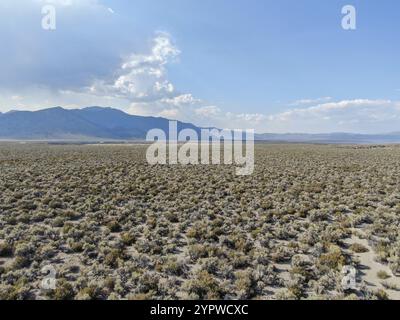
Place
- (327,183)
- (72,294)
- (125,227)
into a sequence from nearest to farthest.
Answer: (72,294) < (125,227) < (327,183)

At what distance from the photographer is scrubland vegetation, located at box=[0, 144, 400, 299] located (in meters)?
7.22

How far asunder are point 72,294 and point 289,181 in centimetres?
1853

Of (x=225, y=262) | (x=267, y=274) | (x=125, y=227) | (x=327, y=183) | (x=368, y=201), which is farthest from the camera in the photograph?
(x=327, y=183)

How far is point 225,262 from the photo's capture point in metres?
8.63

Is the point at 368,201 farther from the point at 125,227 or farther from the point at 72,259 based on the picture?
the point at 72,259

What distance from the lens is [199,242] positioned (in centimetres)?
1042

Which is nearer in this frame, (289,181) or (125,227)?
(125,227)

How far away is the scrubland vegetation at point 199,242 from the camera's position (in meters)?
7.22
